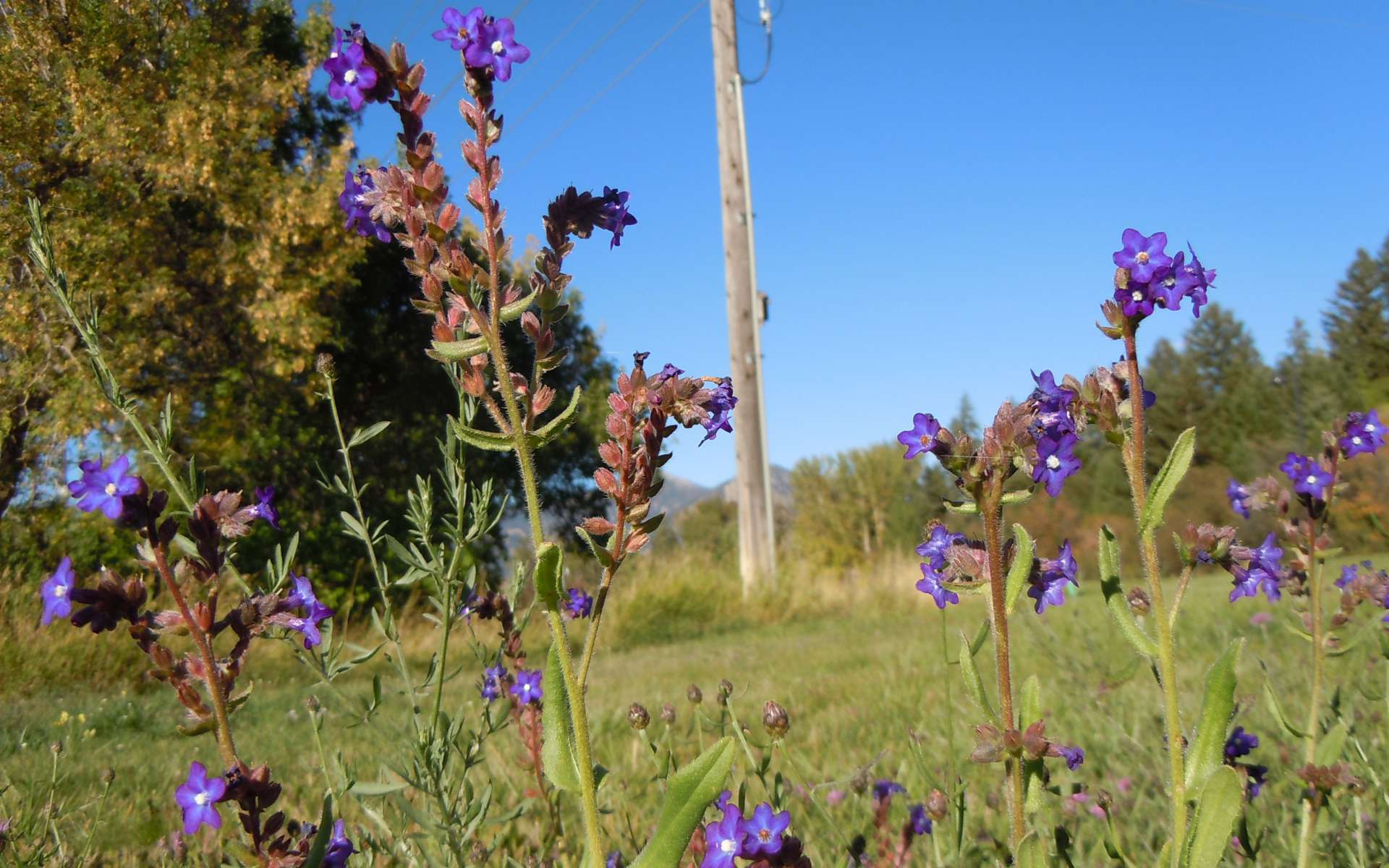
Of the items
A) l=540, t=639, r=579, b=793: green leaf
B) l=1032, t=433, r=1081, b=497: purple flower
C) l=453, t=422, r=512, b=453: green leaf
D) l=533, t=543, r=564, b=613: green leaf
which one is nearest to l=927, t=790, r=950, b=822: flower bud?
l=1032, t=433, r=1081, b=497: purple flower

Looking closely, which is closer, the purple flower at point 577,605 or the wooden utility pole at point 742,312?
the purple flower at point 577,605

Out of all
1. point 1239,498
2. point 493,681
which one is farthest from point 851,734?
point 1239,498

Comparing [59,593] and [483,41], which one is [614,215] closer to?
[483,41]

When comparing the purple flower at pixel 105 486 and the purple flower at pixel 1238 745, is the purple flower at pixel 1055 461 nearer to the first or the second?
the purple flower at pixel 1238 745

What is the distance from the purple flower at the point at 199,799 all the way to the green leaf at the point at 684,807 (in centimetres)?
60

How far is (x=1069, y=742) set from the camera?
2.80m

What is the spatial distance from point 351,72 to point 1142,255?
1113 millimetres

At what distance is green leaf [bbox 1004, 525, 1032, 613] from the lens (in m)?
1.13

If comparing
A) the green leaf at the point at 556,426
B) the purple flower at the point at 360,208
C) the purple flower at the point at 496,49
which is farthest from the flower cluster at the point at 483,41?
the green leaf at the point at 556,426

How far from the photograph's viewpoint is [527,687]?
2.25 metres

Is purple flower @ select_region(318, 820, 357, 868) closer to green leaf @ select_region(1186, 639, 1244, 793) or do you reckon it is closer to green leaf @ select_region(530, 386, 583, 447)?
green leaf @ select_region(530, 386, 583, 447)

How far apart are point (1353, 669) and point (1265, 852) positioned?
248cm

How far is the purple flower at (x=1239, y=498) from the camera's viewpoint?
2209mm

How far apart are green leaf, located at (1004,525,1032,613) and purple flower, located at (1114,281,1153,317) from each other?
0.35 m
